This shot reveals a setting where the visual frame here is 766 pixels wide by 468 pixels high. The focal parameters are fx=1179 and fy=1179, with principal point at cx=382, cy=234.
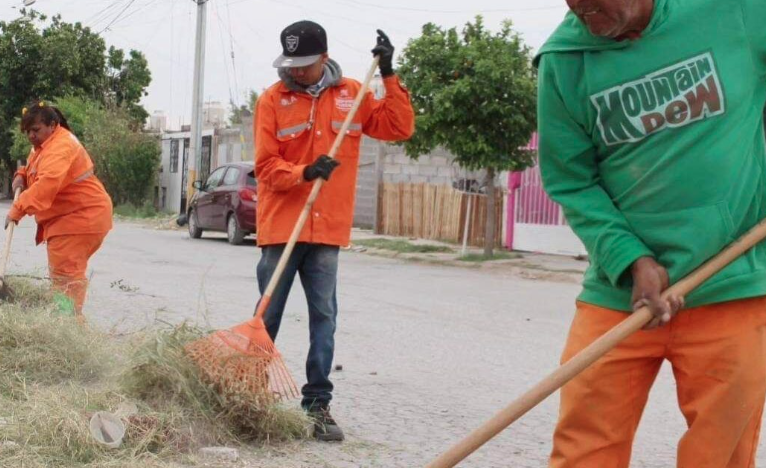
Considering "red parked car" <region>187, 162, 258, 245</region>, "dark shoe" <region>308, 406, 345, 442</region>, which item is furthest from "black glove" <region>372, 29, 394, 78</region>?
"red parked car" <region>187, 162, 258, 245</region>

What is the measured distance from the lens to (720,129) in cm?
311

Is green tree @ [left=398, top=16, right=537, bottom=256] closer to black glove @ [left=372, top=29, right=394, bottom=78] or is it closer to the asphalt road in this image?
the asphalt road

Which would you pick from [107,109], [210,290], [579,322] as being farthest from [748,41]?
[107,109]

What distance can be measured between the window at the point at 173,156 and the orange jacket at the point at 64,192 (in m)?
31.2

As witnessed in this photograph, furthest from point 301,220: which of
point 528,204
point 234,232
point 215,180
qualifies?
point 215,180

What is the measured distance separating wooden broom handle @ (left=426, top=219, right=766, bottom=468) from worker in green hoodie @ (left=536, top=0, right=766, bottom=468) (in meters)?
0.05

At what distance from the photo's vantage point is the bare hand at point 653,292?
3033 millimetres

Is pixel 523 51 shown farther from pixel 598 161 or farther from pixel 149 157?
pixel 149 157

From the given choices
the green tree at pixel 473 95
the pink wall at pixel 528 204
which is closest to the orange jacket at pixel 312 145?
the green tree at pixel 473 95

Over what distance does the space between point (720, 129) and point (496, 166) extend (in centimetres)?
1457

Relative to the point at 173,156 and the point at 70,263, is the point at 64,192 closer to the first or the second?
the point at 70,263

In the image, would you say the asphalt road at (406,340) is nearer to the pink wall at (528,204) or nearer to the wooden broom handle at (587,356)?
the wooden broom handle at (587,356)

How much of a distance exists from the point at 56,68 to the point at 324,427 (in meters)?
44.0

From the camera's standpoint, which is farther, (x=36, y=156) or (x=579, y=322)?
(x=36, y=156)
